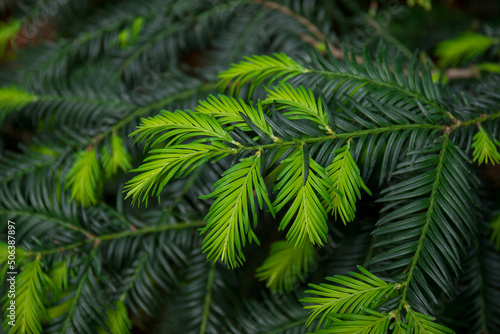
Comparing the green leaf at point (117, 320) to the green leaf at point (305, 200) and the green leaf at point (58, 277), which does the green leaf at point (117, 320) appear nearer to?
the green leaf at point (58, 277)

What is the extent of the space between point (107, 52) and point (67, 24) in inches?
8.9

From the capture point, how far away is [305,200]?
0.54 m

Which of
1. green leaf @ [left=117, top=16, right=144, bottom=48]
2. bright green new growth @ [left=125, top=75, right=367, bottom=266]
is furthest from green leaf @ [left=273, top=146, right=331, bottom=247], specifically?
green leaf @ [left=117, top=16, right=144, bottom=48]

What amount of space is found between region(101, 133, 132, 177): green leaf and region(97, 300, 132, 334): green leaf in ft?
1.02

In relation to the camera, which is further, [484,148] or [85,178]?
[85,178]

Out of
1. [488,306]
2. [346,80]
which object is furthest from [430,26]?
[488,306]

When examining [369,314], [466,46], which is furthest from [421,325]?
[466,46]

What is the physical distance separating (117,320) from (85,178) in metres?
0.33

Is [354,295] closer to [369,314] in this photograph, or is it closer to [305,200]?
[369,314]

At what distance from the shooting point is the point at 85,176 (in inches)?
33.5

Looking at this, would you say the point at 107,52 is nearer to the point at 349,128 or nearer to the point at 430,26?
the point at 349,128

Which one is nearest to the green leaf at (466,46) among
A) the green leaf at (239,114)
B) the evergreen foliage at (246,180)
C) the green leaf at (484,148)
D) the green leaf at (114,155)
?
the evergreen foliage at (246,180)

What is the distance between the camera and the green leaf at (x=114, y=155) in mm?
864

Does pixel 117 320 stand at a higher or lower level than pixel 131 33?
lower
